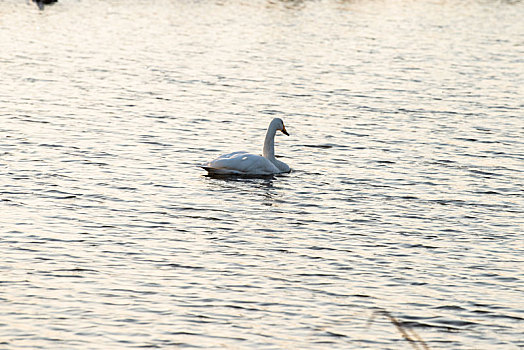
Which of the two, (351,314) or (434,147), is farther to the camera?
(434,147)

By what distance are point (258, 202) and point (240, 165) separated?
6.92 feet

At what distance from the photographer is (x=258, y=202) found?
19453mm

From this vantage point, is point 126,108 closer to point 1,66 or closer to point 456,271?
point 1,66

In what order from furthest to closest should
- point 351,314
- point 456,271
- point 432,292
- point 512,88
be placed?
point 512,88, point 456,271, point 432,292, point 351,314

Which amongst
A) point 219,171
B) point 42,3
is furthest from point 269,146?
point 42,3

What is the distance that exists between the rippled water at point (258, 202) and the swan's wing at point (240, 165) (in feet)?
1.19

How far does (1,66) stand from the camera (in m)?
36.9

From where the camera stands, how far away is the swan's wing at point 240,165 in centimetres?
2130

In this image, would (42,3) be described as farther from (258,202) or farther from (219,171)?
(258,202)

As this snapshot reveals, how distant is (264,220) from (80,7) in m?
47.4

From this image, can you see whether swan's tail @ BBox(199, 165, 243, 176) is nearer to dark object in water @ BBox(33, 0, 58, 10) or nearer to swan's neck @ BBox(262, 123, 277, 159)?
swan's neck @ BBox(262, 123, 277, 159)

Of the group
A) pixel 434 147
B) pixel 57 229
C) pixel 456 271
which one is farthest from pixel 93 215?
pixel 434 147

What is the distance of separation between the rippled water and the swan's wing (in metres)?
0.36

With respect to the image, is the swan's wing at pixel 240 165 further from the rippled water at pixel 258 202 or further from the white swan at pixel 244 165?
the rippled water at pixel 258 202
